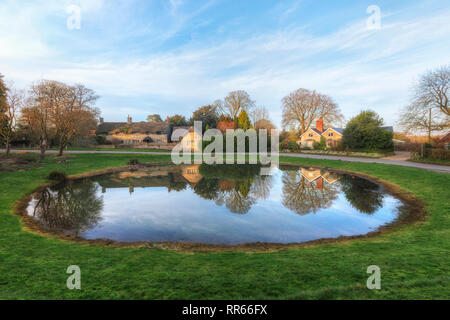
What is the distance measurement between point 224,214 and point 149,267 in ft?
16.0

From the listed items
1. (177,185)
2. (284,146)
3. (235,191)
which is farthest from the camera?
(284,146)

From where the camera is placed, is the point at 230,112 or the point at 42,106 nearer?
the point at 42,106

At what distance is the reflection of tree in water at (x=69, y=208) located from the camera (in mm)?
8047

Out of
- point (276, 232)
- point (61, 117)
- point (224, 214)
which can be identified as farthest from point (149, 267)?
point (61, 117)

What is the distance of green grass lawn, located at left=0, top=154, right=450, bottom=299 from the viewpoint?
3.52m

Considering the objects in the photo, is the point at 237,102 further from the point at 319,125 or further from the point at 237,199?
the point at 237,199

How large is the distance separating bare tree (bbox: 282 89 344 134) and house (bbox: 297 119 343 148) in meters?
2.55

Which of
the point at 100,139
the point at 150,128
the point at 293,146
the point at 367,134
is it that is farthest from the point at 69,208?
the point at 150,128

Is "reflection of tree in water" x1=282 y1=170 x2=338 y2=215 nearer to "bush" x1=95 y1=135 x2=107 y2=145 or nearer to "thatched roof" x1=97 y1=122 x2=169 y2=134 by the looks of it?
"thatched roof" x1=97 y1=122 x2=169 y2=134

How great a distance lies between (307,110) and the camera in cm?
5388

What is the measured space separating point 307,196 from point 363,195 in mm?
3240

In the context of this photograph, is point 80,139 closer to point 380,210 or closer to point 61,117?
point 61,117

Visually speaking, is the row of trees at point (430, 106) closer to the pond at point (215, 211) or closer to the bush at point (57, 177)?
the pond at point (215, 211)

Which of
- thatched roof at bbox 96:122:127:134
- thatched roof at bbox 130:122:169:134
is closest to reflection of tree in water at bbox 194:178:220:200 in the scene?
thatched roof at bbox 130:122:169:134
